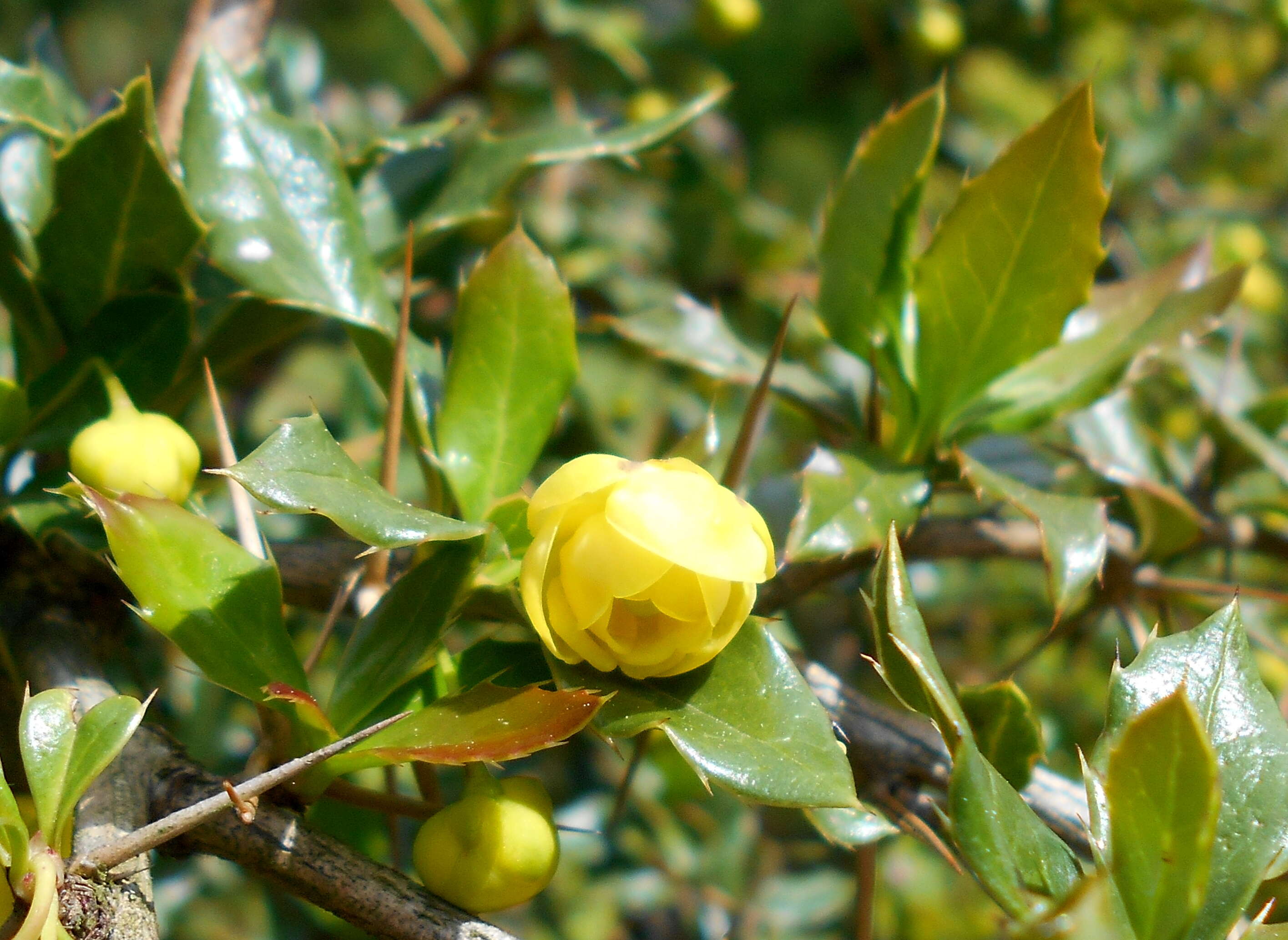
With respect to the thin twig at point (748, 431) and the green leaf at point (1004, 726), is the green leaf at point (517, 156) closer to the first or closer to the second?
the thin twig at point (748, 431)

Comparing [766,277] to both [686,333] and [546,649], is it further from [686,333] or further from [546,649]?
[546,649]

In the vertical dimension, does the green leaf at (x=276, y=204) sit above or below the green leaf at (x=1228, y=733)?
above

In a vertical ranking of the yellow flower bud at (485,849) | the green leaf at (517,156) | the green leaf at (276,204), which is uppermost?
the green leaf at (276,204)

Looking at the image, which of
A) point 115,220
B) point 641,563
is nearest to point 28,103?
point 115,220

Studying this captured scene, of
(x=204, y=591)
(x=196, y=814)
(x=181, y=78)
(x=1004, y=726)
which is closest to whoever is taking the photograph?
(x=196, y=814)

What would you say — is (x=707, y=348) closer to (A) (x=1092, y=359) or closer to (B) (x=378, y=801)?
(A) (x=1092, y=359)

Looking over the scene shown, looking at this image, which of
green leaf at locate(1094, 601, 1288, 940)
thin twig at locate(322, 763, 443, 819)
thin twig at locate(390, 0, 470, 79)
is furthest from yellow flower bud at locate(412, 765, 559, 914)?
thin twig at locate(390, 0, 470, 79)

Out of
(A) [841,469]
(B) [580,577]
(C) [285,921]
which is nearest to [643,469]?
(B) [580,577]

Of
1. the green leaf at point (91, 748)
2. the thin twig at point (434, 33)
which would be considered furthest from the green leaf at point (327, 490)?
the thin twig at point (434, 33)
